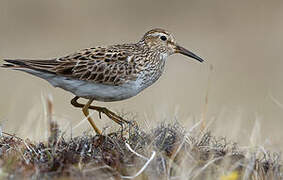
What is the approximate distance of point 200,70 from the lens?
17188 mm

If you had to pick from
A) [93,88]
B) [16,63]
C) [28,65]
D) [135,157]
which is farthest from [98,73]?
[135,157]

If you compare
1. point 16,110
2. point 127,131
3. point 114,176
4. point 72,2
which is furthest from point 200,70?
point 114,176

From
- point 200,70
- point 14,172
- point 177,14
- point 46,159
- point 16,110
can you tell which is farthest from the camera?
point 177,14

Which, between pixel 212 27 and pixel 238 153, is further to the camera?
pixel 212 27

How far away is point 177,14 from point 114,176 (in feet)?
58.1

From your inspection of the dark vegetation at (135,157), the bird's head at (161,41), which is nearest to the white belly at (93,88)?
the dark vegetation at (135,157)

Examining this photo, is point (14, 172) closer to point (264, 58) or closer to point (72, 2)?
point (264, 58)

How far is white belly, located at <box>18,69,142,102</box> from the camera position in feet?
22.5

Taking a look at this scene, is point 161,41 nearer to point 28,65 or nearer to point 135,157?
point 28,65

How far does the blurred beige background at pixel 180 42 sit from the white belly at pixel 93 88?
4.24 metres

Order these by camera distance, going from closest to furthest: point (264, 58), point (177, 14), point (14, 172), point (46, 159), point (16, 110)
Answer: point (14, 172) → point (46, 159) → point (16, 110) → point (264, 58) → point (177, 14)

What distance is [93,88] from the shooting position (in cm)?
688

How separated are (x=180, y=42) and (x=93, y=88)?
512 inches

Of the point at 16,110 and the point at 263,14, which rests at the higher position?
the point at 263,14
